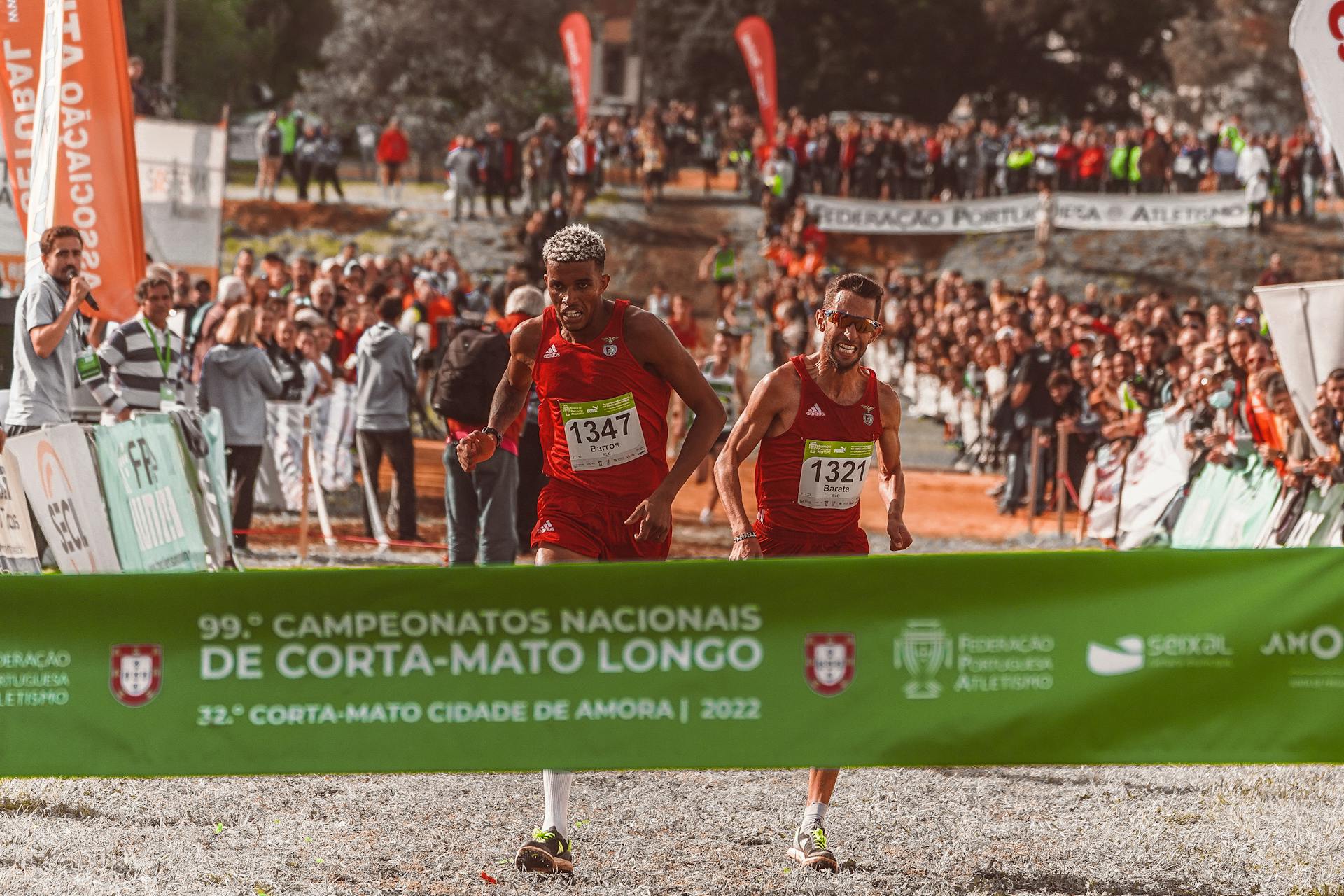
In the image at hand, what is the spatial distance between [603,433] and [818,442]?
0.80 m

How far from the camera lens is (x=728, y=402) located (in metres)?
16.3

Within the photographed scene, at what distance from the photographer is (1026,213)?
118 feet

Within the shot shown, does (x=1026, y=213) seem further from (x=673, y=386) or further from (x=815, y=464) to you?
(x=673, y=386)

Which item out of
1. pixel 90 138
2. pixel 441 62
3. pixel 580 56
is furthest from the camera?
pixel 441 62

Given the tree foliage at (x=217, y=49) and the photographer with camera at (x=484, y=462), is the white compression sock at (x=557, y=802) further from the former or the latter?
the tree foliage at (x=217, y=49)

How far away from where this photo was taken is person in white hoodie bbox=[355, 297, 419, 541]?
12852 mm

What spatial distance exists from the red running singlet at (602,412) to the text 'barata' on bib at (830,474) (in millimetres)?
533

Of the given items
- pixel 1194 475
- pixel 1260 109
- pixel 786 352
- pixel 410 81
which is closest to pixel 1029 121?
pixel 1260 109

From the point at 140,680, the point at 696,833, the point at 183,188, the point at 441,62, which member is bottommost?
the point at 696,833

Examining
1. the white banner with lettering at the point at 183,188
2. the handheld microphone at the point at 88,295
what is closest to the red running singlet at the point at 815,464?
the handheld microphone at the point at 88,295

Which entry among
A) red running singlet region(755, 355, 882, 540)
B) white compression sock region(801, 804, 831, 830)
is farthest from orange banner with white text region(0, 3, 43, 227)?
white compression sock region(801, 804, 831, 830)

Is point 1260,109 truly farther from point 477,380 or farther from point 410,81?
point 477,380

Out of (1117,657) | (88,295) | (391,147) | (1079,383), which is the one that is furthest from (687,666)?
(391,147)

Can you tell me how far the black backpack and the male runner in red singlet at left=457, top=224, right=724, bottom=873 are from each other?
457cm
